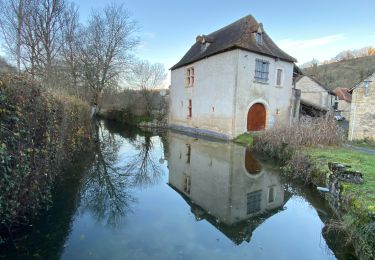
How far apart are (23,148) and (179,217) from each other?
3426mm

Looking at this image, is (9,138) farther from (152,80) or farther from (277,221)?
(152,80)

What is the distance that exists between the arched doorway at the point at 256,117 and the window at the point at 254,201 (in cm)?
1147

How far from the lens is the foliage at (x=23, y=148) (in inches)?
153

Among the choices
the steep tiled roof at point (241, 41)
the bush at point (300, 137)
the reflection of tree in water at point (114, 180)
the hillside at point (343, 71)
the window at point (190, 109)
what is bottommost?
the reflection of tree in water at point (114, 180)

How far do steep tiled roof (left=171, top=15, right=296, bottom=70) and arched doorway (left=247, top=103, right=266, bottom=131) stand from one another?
3.85 metres

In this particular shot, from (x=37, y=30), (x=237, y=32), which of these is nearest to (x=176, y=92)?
(x=237, y=32)

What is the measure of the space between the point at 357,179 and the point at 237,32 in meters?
15.3

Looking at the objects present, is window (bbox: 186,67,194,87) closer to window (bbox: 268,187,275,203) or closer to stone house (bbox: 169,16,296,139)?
Result: stone house (bbox: 169,16,296,139)

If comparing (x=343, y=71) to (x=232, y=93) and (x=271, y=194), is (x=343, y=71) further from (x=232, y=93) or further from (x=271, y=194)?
(x=271, y=194)

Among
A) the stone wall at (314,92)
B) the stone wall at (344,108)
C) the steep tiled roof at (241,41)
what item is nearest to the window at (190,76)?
the steep tiled roof at (241,41)

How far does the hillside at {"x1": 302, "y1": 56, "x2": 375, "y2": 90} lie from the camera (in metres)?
59.1

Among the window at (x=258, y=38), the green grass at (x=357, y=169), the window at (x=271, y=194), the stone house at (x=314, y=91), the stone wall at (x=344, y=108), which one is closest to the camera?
the green grass at (x=357, y=169)

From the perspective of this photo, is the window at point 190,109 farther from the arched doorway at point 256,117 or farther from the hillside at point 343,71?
the hillside at point 343,71

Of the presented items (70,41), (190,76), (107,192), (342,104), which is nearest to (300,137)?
(107,192)
